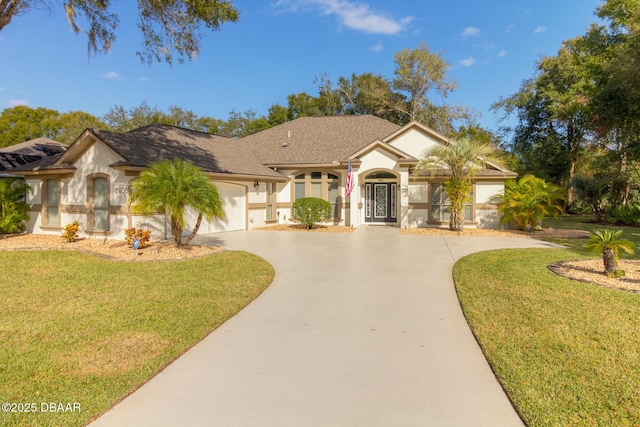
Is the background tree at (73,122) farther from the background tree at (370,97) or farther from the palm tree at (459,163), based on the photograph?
the palm tree at (459,163)

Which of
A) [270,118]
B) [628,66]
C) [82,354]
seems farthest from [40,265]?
[270,118]

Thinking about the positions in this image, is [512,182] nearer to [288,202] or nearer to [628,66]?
[628,66]

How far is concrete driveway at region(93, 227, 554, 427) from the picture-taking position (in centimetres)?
310

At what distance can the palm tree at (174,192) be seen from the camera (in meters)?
9.90

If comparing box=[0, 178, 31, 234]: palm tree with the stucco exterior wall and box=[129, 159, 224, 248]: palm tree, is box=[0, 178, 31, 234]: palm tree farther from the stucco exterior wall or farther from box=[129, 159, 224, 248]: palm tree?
the stucco exterior wall

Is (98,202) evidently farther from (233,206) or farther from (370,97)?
(370,97)

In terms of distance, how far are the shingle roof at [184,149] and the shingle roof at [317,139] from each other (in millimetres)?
1317

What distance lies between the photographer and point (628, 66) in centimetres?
1033

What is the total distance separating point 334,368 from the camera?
3.93 metres

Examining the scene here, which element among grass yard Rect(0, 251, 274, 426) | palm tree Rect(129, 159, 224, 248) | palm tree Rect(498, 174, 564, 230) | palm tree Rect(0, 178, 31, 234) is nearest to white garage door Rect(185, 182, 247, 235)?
palm tree Rect(129, 159, 224, 248)

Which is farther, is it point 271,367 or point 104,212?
point 104,212

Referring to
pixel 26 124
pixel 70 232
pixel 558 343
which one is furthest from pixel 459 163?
pixel 26 124

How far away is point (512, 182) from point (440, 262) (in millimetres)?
9715

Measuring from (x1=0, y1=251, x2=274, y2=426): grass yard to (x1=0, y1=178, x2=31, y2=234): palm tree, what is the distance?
18.1ft
